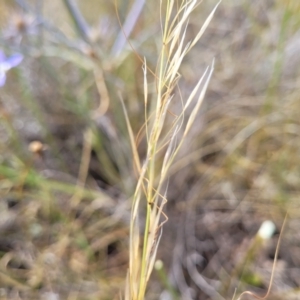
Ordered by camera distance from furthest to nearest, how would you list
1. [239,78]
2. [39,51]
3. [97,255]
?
[239,78]
[97,255]
[39,51]

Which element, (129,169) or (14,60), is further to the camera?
(129,169)

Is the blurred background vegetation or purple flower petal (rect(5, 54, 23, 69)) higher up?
purple flower petal (rect(5, 54, 23, 69))

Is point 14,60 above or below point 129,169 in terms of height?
above

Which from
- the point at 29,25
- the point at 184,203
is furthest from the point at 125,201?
the point at 29,25

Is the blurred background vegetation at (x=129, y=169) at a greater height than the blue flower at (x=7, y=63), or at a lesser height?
lesser

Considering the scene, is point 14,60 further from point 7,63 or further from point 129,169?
point 129,169

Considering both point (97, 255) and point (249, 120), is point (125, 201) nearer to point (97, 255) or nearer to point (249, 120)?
point (97, 255)

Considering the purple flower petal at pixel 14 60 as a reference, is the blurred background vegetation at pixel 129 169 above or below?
below

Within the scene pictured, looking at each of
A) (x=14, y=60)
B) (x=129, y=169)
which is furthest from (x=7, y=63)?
(x=129, y=169)
